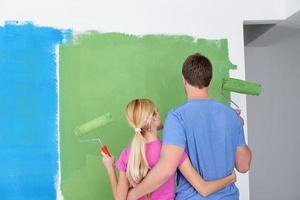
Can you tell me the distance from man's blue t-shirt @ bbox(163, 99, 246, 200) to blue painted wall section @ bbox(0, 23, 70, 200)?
1.06 meters

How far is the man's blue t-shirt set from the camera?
5.39 ft

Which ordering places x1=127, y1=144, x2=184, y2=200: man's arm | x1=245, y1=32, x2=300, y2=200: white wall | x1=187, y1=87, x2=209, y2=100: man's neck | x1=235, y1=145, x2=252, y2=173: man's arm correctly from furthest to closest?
x1=245, y1=32, x2=300, y2=200: white wall → x1=235, y1=145, x2=252, y2=173: man's arm → x1=187, y1=87, x2=209, y2=100: man's neck → x1=127, y1=144, x2=184, y2=200: man's arm

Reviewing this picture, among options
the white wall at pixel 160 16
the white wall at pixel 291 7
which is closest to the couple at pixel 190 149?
Answer: the white wall at pixel 160 16

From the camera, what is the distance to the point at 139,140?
178 centimetres

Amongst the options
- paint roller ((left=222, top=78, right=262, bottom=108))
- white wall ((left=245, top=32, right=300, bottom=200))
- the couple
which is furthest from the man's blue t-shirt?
white wall ((left=245, top=32, right=300, bottom=200))

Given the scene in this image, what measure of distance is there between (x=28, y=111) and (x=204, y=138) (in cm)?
126

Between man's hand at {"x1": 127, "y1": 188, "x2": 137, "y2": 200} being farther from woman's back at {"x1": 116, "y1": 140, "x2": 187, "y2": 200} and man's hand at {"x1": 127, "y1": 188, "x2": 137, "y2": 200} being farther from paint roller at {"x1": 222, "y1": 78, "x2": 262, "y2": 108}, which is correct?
paint roller at {"x1": 222, "y1": 78, "x2": 262, "y2": 108}

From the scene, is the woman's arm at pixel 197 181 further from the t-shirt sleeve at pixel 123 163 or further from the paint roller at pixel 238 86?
the paint roller at pixel 238 86

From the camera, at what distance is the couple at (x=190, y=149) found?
164 cm

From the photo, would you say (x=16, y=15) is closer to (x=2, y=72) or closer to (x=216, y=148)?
(x=2, y=72)

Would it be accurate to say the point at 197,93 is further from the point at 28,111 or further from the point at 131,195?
the point at 28,111

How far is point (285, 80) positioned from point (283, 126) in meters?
0.43

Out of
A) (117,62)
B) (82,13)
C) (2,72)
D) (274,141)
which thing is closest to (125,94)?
(117,62)

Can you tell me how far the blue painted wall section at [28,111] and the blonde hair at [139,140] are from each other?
87 cm
